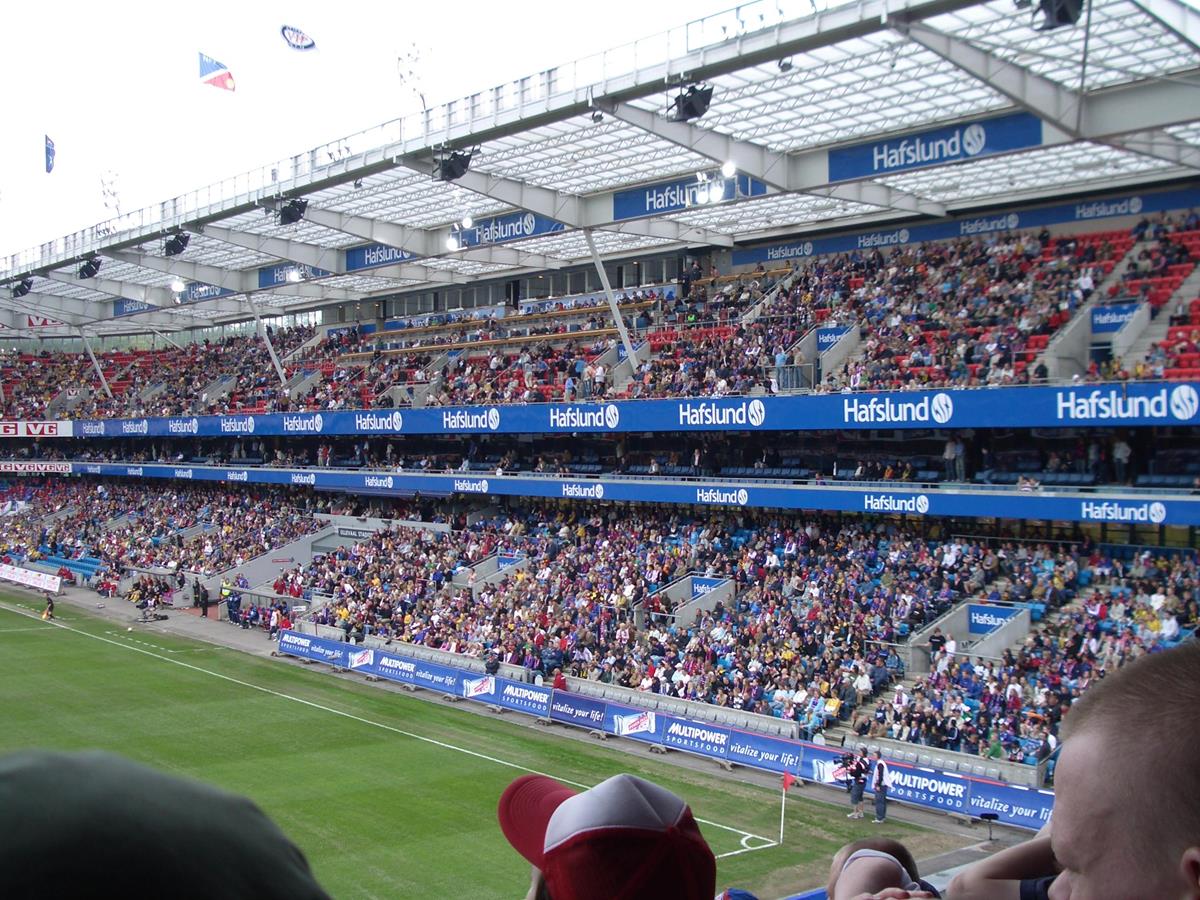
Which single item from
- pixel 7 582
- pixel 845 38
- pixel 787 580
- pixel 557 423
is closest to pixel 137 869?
pixel 845 38

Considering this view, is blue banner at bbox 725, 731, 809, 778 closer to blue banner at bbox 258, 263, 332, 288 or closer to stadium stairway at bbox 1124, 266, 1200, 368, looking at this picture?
stadium stairway at bbox 1124, 266, 1200, 368

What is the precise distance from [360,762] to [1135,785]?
77.2 ft

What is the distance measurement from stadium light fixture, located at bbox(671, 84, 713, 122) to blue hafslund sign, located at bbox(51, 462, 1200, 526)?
422 inches

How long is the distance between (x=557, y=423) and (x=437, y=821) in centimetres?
1858

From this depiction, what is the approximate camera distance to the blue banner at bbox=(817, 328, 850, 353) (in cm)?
3259

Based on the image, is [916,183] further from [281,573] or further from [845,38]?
[281,573]

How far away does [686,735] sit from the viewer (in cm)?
2392

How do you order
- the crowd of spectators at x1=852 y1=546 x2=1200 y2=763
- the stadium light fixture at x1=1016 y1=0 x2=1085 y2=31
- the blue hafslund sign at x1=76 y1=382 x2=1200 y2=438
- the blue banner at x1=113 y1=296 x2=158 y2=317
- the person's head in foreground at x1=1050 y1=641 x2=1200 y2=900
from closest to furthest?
the person's head in foreground at x1=1050 y1=641 x2=1200 y2=900, the stadium light fixture at x1=1016 y1=0 x2=1085 y2=31, the crowd of spectators at x1=852 y1=546 x2=1200 y2=763, the blue hafslund sign at x1=76 y1=382 x2=1200 y2=438, the blue banner at x1=113 y1=296 x2=158 y2=317

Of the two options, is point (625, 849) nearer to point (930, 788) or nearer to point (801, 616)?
point (930, 788)

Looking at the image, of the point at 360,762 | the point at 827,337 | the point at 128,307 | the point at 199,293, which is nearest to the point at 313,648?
the point at 360,762

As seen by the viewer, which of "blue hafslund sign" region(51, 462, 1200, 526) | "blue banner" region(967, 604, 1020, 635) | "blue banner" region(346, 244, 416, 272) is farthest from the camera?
"blue banner" region(346, 244, 416, 272)

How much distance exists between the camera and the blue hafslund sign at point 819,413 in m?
23.5

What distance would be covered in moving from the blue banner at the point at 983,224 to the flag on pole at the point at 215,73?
18188mm

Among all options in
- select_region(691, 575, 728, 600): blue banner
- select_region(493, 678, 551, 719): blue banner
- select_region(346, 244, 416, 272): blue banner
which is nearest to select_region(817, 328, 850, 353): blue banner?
select_region(691, 575, 728, 600): blue banner
